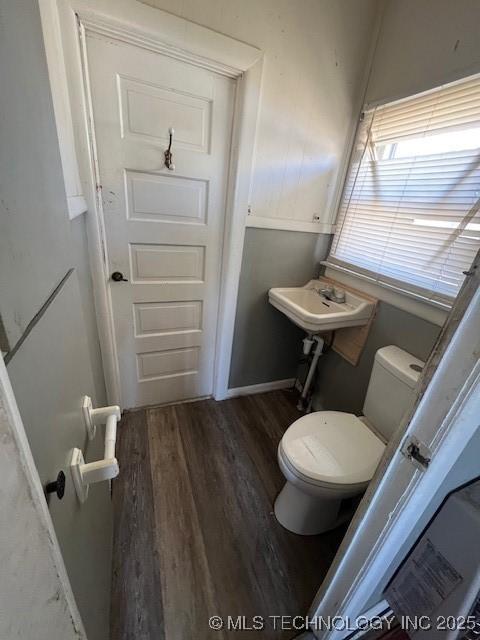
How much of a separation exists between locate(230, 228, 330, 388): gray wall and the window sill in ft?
0.66

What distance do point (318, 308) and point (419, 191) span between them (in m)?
0.80

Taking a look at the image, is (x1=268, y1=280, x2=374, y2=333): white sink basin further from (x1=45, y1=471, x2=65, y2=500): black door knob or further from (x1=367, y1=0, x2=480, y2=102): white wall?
(x1=45, y1=471, x2=65, y2=500): black door knob

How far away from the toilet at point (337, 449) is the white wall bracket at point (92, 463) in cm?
72

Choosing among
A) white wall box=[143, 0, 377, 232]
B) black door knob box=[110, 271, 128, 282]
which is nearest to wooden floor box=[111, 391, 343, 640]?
black door knob box=[110, 271, 128, 282]

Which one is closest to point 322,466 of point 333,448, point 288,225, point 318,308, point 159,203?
point 333,448

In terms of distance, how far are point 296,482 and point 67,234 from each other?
117cm

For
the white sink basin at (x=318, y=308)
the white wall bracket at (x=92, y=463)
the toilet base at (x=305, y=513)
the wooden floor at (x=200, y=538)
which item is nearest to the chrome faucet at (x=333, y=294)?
the white sink basin at (x=318, y=308)

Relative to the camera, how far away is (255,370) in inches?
81.2

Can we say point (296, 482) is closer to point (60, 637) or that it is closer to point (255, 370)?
point (60, 637)

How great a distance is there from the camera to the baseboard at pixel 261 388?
207cm

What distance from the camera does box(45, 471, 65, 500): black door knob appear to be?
406 millimetres

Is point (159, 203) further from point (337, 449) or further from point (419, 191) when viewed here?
point (337, 449)

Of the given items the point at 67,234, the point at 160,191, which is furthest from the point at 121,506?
the point at 160,191

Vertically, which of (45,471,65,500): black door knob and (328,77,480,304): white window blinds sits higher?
(328,77,480,304): white window blinds
